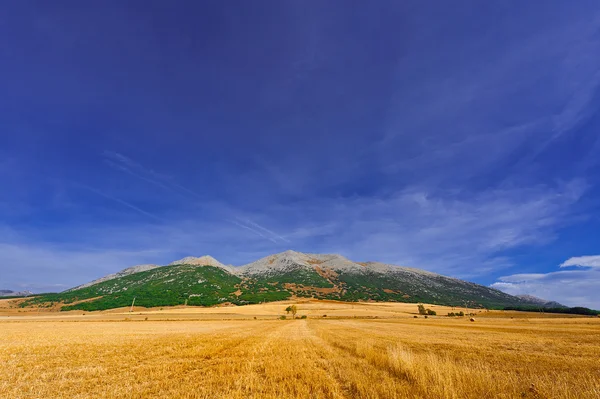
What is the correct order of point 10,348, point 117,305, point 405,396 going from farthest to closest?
point 117,305, point 10,348, point 405,396

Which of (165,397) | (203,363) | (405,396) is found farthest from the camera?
(203,363)

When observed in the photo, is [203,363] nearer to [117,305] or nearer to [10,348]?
[10,348]

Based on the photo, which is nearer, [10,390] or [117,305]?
[10,390]

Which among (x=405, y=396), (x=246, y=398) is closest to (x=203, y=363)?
(x=246, y=398)

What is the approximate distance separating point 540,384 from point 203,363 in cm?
1645

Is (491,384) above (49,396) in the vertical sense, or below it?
above

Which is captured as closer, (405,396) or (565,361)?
(405,396)

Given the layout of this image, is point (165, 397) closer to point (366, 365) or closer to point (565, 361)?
point (366, 365)

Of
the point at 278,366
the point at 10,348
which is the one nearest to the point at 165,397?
the point at 278,366

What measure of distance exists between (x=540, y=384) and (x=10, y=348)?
113ft

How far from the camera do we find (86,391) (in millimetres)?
10891

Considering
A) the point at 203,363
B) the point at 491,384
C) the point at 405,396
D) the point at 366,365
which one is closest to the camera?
the point at 405,396

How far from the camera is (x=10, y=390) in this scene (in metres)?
10.8

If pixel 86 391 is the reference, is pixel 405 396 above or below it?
above
